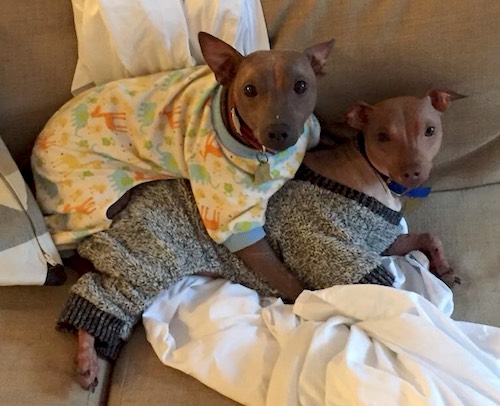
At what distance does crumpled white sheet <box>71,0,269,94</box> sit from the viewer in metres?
1.57

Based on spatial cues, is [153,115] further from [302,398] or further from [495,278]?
[495,278]

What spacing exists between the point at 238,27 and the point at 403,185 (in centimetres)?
48

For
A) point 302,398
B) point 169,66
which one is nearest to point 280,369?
point 302,398

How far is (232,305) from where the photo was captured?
62.2 inches

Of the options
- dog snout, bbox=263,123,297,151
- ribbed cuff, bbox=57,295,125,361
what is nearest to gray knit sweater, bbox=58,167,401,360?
ribbed cuff, bbox=57,295,125,361

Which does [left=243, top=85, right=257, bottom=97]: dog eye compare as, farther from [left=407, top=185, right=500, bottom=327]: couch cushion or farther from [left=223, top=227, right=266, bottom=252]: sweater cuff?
[left=407, top=185, right=500, bottom=327]: couch cushion

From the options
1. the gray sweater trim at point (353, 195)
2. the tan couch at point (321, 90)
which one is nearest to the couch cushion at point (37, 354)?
the tan couch at point (321, 90)

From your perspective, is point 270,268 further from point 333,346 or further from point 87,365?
point 87,365

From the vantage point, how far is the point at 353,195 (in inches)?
63.2

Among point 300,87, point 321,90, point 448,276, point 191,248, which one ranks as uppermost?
point 300,87

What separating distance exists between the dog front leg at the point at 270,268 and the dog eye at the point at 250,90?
1.08ft

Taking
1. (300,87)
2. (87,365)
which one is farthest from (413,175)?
(87,365)

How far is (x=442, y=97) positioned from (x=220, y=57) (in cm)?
47

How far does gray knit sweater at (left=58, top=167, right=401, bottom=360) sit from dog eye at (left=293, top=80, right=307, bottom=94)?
0.83 feet
